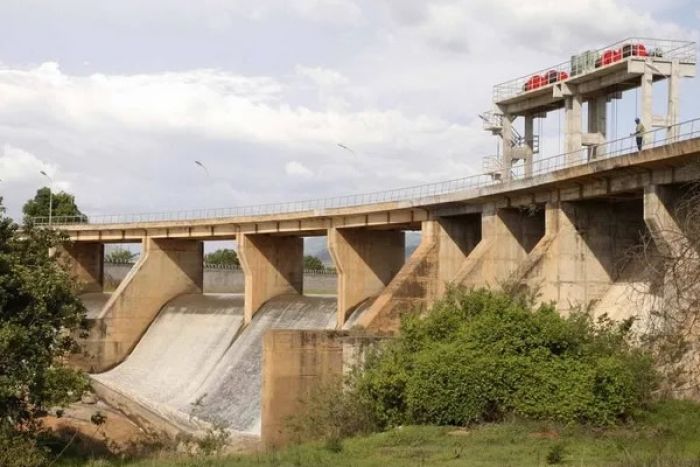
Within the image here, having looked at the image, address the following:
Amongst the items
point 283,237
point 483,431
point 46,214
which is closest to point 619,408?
point 483,431

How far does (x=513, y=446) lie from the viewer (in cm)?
1823

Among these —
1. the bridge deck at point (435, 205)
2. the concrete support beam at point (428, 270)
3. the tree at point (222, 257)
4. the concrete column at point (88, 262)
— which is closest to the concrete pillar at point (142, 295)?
the bridge deck at point (435, 205)

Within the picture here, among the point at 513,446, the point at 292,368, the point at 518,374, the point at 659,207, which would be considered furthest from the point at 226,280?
the point at 513,446

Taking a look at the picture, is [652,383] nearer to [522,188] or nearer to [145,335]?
[522,188]

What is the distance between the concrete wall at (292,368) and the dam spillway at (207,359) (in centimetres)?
314

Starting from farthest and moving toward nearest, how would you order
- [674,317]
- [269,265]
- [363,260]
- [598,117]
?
[269,265] → [598,117] → [363,260] → [674,317]

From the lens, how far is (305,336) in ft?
102

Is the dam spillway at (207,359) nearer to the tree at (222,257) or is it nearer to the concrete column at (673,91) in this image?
the concrete column at (673,91)

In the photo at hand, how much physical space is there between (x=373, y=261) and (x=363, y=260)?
1.78 feet

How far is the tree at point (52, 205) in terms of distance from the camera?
8681cm

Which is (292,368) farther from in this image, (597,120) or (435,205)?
(597,120)

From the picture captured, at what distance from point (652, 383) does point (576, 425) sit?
2395mm

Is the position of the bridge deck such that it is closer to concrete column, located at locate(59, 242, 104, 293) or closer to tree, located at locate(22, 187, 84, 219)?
concrete column, located at locate(59, 242, 104, 293)

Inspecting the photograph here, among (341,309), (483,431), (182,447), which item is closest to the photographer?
(483,431)
